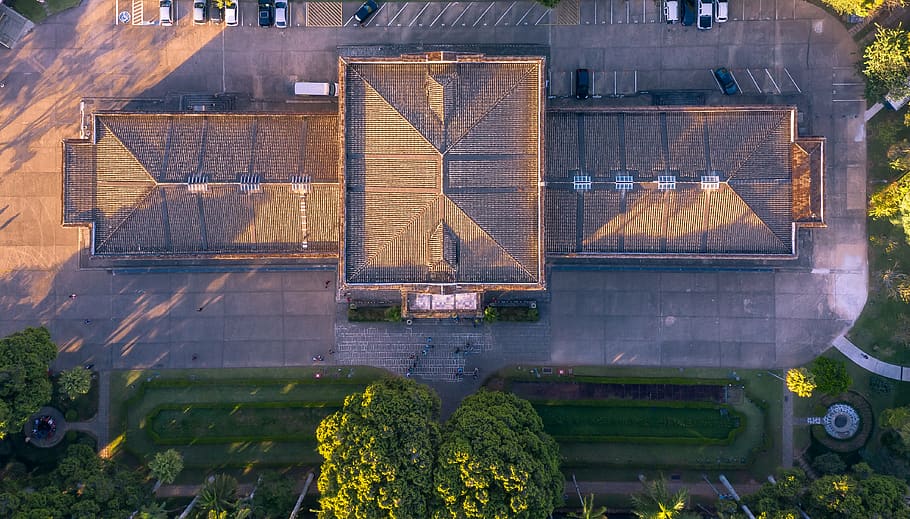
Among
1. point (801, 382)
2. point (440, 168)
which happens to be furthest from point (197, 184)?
point (801, 382)

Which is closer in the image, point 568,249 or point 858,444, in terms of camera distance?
point 568,249

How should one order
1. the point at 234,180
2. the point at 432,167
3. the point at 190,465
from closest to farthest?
the point at 432,167 < the point at 234,180 < the point at 190,465

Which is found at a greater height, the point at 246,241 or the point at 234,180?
the point at 234,180

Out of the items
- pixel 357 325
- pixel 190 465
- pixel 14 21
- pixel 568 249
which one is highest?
pixel 14 21

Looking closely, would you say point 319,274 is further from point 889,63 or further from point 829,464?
point 889,63

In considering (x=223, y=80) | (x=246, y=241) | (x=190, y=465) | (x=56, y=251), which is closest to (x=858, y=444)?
(x=246, y=241)

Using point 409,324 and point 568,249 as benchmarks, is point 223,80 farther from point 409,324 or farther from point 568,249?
point 568,249
